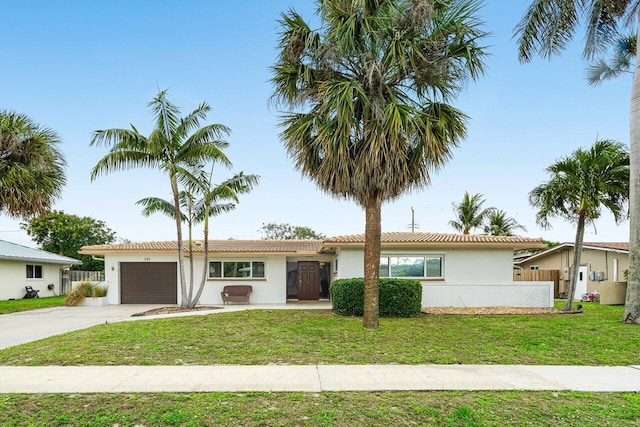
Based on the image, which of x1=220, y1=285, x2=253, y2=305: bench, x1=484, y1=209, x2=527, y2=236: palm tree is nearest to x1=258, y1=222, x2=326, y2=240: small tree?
x1=484, y1=209, x2=527, y2=236: palm tree

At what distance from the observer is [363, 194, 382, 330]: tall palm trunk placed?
11.1 m

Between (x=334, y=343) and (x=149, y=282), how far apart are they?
13.4 meters

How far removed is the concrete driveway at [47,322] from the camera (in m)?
11.1

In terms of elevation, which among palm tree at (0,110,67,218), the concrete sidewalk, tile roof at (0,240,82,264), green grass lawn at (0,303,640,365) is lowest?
green grass lawn at (0,303,640,365)

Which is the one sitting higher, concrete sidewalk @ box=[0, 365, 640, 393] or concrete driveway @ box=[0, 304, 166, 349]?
concrete sidewalk @ box=[0, 365, 640, 393]

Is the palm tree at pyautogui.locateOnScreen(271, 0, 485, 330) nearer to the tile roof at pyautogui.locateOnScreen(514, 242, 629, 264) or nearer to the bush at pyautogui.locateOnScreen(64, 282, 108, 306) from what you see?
the bush at pyautogui.locateOnScreen(64, 282, 108, 306)

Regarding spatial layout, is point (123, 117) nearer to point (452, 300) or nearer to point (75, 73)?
point (75, 73)

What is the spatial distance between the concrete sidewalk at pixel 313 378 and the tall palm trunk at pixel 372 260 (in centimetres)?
367

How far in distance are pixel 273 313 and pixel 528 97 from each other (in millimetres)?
12236

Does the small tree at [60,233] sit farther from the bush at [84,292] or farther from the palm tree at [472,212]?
the palm tree at [472,212]

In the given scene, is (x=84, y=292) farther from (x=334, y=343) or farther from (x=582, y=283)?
(x=582, y=283)

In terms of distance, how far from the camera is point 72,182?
17.8 meters

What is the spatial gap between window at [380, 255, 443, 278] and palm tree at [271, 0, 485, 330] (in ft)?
20.9

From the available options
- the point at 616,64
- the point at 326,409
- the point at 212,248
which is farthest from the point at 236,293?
the point at 616,64
